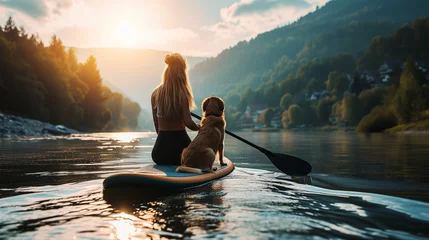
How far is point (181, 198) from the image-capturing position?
588 centimetres

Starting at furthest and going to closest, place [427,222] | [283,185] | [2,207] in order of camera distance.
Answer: [283,185] < [2,207] < [427,222]

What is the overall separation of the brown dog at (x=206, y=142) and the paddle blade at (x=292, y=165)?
91.7 inches

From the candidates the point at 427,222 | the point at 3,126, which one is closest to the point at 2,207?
the point at 427,222

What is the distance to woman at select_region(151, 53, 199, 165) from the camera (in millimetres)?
7926

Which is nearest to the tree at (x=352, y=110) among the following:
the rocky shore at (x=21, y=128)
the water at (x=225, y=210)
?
the rocky shore at (x=21, y=128)

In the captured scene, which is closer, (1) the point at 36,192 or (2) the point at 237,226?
(2) the point at 237,226

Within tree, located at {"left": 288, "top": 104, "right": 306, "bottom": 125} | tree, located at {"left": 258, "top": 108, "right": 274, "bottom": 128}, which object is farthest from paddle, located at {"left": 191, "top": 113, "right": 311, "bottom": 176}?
tree, located at {"left": 258, "top": 108, "right": 274, "bottom": 128}

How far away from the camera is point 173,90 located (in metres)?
7.89

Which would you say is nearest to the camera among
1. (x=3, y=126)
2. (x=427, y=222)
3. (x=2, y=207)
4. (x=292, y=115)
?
(x=427, y=222)

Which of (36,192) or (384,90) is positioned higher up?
(384,90)

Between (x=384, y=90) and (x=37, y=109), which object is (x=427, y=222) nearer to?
(x=37, y=109)

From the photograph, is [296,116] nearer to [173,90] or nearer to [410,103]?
[410,103]

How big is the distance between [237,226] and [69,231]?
1.72 meters

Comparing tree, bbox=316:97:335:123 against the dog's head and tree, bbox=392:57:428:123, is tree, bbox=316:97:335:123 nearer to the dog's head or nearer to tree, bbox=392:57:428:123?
tree, bbox=392:57:428:123
